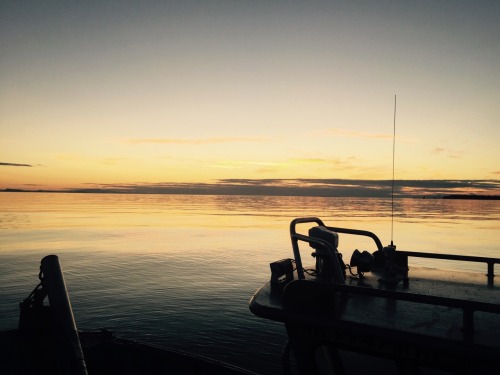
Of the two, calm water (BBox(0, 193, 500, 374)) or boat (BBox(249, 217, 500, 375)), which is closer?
boat (BBox(249, 217, 500, 375))

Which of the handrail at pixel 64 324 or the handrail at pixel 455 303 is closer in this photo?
the handrail at pixel 455 303

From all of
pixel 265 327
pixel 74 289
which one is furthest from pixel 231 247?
pixel 265 327

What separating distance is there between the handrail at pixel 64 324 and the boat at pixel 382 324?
1.93 m

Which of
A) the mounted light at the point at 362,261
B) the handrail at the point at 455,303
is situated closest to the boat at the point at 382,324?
the handrail at the point at 455,303

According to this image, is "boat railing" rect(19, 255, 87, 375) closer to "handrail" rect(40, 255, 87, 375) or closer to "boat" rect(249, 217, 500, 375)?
"handrail" rect(40, 255, 87, 375)

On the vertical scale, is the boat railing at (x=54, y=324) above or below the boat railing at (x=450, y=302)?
below

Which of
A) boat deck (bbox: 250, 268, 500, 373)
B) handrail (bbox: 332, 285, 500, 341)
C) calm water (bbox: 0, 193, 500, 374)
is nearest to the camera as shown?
handrail (bbox: 332, 285, 500, 341)

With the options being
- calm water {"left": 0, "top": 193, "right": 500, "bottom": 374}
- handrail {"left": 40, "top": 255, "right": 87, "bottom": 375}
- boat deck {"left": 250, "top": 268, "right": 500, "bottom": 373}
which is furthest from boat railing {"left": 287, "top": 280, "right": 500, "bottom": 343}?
calm water {"left": 0, "top": 193, "right": 500, "bottom": 374}

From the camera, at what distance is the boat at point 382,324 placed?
9.69 feet

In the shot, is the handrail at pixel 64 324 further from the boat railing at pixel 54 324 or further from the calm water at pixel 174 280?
the calm water at pixel 174 280

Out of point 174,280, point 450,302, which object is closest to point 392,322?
point 450,302

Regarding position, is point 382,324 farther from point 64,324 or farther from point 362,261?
point 64,324

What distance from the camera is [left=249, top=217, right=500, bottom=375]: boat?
295 centimetres

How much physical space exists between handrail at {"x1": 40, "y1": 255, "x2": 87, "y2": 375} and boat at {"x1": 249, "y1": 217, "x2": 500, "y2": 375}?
76.1 inches
